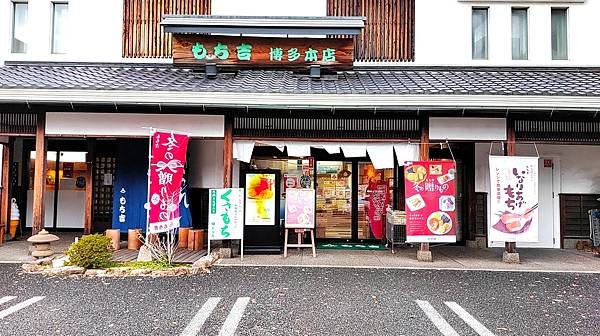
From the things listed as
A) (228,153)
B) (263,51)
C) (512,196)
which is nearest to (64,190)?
(228,153)

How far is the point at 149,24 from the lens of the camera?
37.1ft

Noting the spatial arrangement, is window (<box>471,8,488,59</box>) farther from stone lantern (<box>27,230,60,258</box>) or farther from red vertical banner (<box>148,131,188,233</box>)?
stone lantern (<box>27,230,60,258</box>)

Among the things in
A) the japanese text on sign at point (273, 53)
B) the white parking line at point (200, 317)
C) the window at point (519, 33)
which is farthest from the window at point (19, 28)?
the window at point (519, 33)

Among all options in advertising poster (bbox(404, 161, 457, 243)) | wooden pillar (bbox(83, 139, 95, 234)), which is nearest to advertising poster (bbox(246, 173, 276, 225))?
advertising poster (bbox(404, 161, 457, 243))

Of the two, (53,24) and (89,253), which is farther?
(53,24)

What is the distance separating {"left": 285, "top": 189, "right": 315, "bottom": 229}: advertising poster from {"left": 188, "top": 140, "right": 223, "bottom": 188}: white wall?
8.82 ft

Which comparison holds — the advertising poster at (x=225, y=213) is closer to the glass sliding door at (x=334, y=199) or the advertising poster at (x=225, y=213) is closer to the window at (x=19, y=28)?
the glass sliding door at (x=334, y=199)

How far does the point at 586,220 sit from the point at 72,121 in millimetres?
11839

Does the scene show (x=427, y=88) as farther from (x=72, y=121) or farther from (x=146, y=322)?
(x=72, y=121)

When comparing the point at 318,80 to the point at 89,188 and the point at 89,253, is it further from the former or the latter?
the point at 89,188

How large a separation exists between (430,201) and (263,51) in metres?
5.23

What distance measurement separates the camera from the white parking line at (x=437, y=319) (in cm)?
458

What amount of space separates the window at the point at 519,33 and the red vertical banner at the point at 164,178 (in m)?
8.47

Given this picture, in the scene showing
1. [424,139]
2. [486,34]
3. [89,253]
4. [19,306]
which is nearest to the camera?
[19,306]
